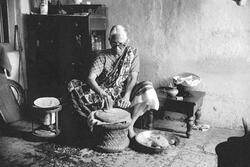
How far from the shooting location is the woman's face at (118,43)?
443 centimetres

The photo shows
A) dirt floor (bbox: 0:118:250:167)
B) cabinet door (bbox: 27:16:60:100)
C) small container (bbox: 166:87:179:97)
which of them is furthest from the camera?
cabinet door (bbox: 27:16:60:100)

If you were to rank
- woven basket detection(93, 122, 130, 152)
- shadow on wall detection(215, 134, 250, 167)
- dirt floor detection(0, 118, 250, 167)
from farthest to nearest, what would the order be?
1. woven basket detection(93, 122, 130, 152)
2. dirt floor detection(0, 118, 250, 167)
3. shadow on wall detection(215, 134, 250, 167)

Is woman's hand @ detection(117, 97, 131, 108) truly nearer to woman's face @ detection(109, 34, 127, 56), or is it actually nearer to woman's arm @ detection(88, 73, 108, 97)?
woman's arm @ detection(88, 73, 108, 97)

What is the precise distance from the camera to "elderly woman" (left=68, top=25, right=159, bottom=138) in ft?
14.2

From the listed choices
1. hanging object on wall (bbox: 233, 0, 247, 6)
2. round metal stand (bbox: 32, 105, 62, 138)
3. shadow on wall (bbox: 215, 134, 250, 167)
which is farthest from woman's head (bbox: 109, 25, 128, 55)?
shadow on wall (bbox: 215, 134, 250, 167)

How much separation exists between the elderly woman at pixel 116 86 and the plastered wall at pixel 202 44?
70 centimetres

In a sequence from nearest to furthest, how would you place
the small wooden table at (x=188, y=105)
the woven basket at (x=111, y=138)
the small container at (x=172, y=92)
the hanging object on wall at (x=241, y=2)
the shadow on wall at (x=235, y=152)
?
the shadow on wall at (x=235, y=152), the woven basket at (x=111, y=138), the small wooden table at (x=188, y=105), the hanging object on wall at (x=241, y=2), the small container at (x=172, y=92)

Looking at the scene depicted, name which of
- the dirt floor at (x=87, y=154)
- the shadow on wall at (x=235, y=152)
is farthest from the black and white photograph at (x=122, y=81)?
the shadow on wall at (x=235, y=152)

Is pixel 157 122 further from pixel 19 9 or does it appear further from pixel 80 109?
pixel 19 9

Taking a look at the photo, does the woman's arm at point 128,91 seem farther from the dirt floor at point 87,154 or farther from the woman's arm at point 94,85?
the dirt floor at point 87,154

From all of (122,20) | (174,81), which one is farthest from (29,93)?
(174,81)

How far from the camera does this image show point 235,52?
461 cm

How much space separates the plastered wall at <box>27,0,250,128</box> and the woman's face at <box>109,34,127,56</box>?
761 mm

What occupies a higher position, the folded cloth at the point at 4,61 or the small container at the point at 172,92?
the folded cloth at the point at 4,61
